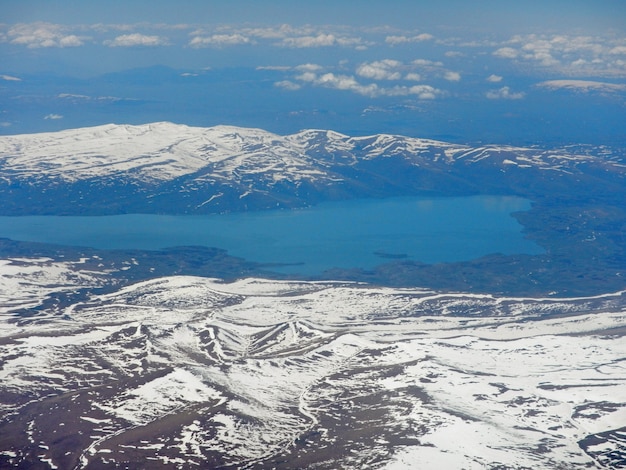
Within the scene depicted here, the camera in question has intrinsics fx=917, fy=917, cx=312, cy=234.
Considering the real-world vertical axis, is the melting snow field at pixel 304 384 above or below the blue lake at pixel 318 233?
below

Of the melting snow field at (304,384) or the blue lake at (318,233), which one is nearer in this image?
the melting snow field at (304,384)

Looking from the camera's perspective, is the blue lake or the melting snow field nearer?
the melting snow field

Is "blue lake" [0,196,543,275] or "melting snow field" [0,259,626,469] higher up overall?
"blue lake" [0,196,543,275]

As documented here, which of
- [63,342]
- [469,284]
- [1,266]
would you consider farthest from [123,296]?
[469,284]

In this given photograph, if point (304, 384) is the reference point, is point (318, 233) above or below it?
above

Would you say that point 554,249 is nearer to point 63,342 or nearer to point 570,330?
point 570,330
